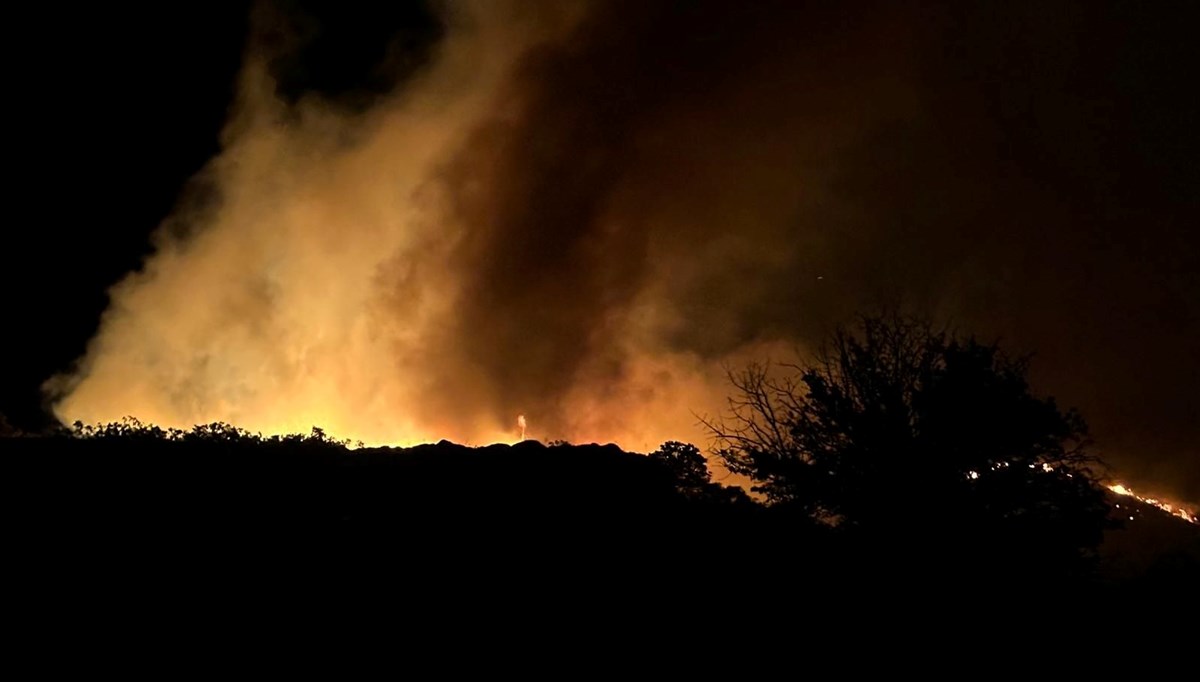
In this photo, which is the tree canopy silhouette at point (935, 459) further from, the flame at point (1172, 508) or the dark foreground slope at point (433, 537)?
the flame at point (1172, 508)

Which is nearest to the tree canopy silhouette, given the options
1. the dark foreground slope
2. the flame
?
the dark foreground slope

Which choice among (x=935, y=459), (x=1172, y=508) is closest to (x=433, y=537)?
(x=935, y=459)

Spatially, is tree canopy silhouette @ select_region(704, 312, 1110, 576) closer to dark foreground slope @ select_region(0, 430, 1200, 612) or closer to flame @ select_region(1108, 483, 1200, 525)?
dark foreground slope @ select_region(0, 430, 1200, 612)

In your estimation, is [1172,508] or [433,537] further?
[1172,508]

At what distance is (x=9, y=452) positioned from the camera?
12.0 metres

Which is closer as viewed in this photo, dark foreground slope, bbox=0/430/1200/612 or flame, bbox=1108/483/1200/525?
dark foreground slope, bbox=0/430/1200/612

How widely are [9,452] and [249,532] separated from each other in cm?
654

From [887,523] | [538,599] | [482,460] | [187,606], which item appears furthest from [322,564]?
[887,523]

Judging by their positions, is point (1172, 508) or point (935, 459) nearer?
point (935, 459)

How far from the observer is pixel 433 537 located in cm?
961

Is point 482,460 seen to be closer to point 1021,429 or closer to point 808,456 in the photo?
point 808,456

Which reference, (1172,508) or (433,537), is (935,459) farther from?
(1172,508)

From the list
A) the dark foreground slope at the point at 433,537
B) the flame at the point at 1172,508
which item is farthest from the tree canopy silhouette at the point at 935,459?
the flame at the point at 1172,508

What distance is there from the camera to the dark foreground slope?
804 centimetres
